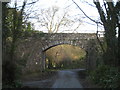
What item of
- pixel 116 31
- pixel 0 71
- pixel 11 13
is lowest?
pixel 0 71

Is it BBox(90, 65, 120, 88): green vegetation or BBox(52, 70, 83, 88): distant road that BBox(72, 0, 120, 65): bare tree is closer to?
BBox(90, 65, 120, 88): green vegetation

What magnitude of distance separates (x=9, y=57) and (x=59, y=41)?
13507 millimetres

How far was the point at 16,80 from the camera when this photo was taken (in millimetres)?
8297

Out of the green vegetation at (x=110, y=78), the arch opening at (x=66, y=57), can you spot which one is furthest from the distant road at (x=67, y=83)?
the arch opening at (x=66, y=57)

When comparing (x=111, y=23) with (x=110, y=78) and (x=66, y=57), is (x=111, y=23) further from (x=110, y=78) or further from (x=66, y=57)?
(x=66, y=57)

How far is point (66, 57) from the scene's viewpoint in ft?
111

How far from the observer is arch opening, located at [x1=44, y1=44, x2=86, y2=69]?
101 ft

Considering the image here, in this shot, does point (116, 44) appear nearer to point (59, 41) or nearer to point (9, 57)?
point (9, 57)

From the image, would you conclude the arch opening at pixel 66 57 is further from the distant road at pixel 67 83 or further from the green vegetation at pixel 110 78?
the green vegetation at pixel 110 78

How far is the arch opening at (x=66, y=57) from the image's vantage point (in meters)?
30.8

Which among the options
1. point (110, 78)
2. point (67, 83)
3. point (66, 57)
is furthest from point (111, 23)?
point (66, 57)

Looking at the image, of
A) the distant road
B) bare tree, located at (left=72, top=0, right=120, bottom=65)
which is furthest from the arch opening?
bare tree, located at (left=72, top=0, right=120, bottom=65)

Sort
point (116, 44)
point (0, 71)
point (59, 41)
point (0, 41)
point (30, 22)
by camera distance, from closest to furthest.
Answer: point (0, 71)
point (0, 41)
point (116, 44)
point (30, 22)
point (59, 41)

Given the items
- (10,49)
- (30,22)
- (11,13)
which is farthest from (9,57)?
(30,22)
